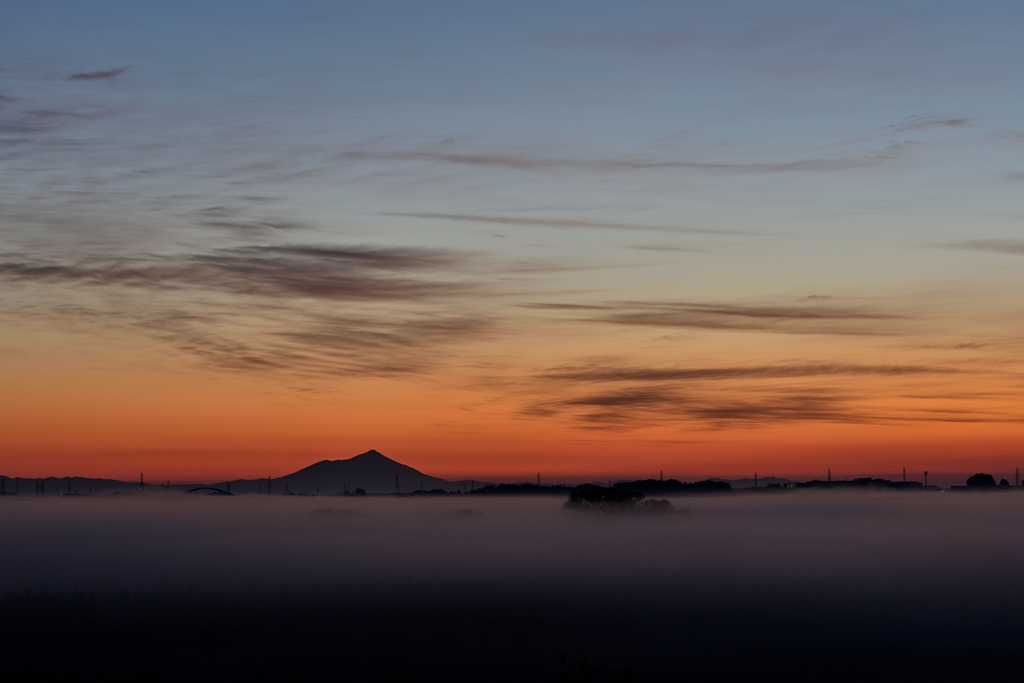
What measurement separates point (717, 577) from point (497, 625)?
2736 centimetres

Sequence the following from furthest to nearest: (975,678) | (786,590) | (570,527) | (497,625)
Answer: (570,527) < (786,590) < (497,625) < (975,678)

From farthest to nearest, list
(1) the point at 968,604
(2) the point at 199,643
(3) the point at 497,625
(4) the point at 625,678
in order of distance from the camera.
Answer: (1) the point at 968,604
(3) the point at 497,625
(2) the point at 199,643
(4) the point at 625,678

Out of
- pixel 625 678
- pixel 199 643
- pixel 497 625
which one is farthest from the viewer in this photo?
pixel 497 625

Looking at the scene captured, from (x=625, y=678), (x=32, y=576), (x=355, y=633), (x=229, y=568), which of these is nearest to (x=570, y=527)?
(x=229, y=568)

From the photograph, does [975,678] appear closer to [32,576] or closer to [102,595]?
[102,595]

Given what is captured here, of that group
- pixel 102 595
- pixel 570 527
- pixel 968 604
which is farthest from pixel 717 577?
pixel 570 527

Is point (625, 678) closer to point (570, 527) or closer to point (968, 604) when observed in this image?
point (968, 604)

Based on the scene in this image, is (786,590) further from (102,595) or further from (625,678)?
(102,595)

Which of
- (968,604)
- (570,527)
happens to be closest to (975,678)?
(968,604)

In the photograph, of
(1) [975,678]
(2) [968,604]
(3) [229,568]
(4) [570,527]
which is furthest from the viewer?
(4) [570,527]

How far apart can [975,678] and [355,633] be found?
22.3 metres

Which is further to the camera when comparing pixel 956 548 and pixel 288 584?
pixel 956 548

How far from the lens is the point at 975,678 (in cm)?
3347

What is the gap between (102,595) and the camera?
171 feet
